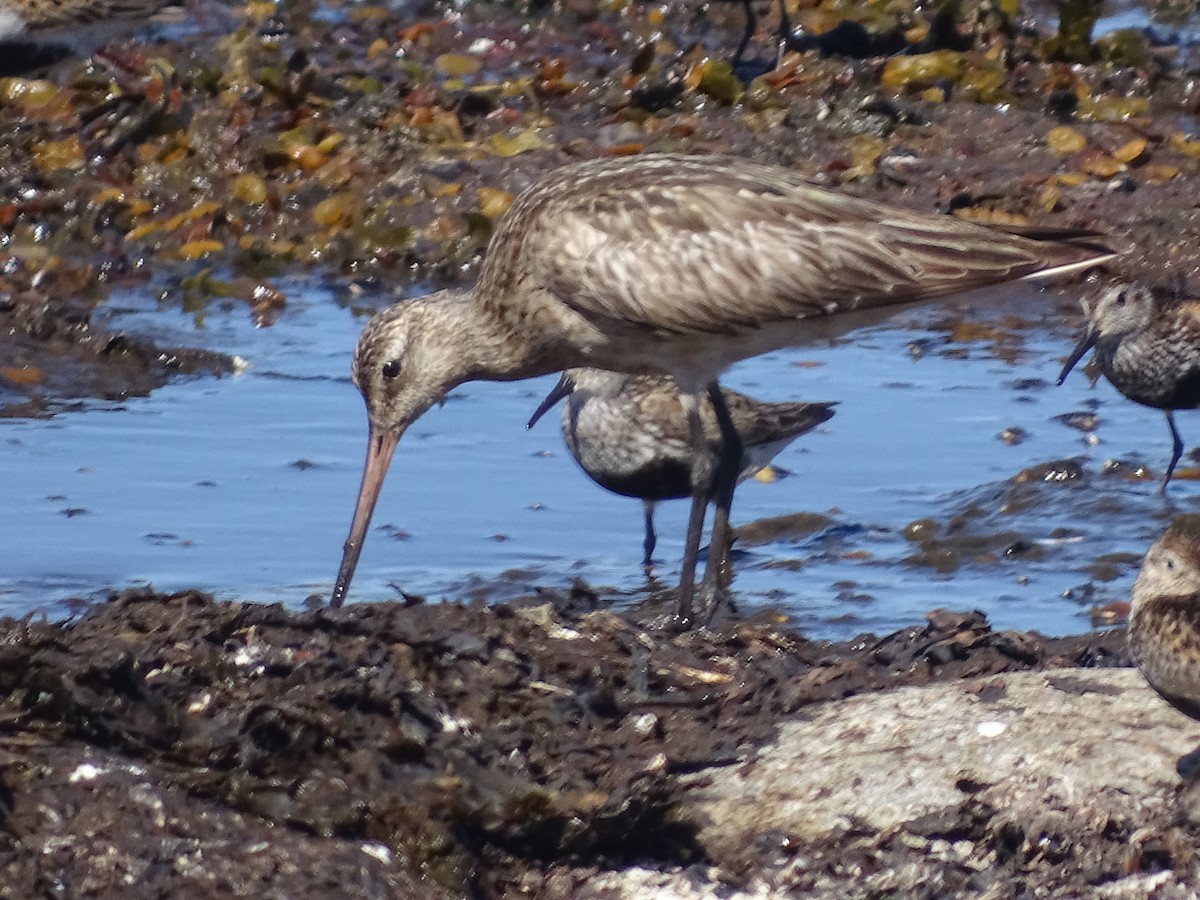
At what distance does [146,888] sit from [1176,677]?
7.45ft

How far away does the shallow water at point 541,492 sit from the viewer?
7520mm

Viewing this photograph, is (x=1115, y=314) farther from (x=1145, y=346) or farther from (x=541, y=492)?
(x=541, y=492)

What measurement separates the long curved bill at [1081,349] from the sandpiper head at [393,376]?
3670mm

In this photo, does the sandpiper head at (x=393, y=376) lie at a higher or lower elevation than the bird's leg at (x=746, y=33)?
lower

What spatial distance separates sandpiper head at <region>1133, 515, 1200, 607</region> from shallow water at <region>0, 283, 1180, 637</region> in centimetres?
174

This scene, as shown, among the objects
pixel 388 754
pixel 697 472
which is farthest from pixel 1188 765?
pixel 697 472

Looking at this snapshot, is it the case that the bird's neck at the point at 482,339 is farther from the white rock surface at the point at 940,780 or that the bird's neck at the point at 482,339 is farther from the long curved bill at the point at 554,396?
the white rock surface at the point at 940,780

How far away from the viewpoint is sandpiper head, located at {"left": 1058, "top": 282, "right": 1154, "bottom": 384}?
9.49m

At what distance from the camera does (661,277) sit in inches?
269

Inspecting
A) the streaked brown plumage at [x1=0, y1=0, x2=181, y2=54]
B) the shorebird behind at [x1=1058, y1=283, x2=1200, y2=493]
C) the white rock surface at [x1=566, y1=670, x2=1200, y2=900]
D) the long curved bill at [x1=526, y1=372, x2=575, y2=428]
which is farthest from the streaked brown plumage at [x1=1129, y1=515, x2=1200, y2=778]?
the streaked brown plumage at [x1=0, y1=0, x2=181, y2=54]

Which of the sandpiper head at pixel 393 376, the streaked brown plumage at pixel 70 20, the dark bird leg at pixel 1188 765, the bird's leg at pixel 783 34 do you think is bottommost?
the dark bird leg at pixel 1188 765

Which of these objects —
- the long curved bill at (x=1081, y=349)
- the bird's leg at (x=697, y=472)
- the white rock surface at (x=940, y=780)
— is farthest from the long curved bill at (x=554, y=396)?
the white rock surface at (x=940, y=780)

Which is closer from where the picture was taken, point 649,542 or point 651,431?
point 649,542

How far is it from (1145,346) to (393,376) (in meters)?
3.97
